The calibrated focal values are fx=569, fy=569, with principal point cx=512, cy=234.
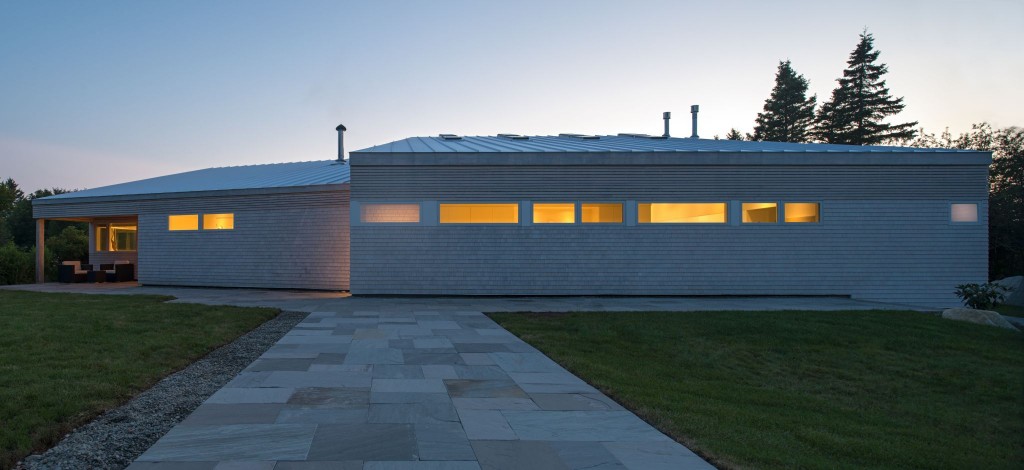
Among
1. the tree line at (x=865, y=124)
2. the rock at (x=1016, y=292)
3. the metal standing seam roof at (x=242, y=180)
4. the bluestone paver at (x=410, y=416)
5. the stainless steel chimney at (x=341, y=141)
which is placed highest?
the tree line at (x=865, y=124)

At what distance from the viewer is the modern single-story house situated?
50.8ft

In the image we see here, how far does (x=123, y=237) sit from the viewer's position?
24.5 meters

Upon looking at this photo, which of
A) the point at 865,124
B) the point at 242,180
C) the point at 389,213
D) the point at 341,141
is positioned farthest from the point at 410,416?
the point at 865,124

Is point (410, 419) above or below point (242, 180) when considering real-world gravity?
below

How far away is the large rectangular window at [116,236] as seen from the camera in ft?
77.9

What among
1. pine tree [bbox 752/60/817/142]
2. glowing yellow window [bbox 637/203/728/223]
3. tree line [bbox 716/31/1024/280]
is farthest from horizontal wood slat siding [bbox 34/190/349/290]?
pine tree [bbox 752/60/817/142]

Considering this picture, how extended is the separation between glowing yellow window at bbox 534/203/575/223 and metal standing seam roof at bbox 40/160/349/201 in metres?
6.18

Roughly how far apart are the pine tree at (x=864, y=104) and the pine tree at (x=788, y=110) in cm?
273

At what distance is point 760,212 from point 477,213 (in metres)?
7.88

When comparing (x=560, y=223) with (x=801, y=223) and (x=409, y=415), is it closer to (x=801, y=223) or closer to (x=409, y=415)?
(x=801, y=223)

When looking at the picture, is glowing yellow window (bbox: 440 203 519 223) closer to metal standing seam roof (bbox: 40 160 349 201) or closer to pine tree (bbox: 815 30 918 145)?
metal standing seam roof (bbox: 40 160 349 201)

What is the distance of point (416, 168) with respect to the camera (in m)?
15.4

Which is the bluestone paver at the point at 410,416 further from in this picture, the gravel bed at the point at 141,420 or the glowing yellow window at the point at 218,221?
the glowing yellow window at the point at 218,221

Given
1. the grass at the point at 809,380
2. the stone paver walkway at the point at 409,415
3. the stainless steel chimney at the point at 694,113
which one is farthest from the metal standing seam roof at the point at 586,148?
the stone paver walkway at the point at 409,415
